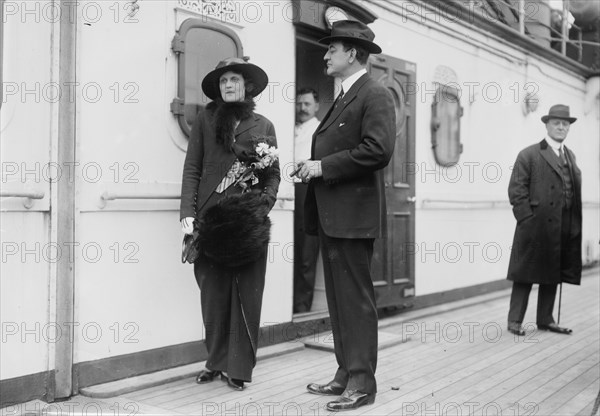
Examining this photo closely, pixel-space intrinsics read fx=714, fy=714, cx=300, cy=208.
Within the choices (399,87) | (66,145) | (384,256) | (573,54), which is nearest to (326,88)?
(399,87)

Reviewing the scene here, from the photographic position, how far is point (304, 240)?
6414mm

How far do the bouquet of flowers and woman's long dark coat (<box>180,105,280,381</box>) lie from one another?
1.9 inches

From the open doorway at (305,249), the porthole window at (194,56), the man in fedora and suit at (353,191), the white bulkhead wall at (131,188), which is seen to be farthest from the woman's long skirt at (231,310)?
the open doorway at (305,249)

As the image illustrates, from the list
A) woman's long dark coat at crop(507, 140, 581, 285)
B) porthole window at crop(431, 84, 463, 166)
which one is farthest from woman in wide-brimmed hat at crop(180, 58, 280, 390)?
porthole window at crop(431, 84, 463, 166)

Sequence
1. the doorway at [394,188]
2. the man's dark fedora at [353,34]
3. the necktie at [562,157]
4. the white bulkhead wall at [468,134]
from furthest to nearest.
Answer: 1. the white bulkhead wall at [468,134]
2. the doorway at [394,188]
3. the necktie at [562,157]
4. the man's dark fedora at [353,34]

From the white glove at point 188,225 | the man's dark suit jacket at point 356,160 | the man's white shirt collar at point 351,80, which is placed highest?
the man's white shirt collar at point 351,80

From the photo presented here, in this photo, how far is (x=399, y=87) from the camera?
6.86 m

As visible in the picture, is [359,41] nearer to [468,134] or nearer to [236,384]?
[236,384]

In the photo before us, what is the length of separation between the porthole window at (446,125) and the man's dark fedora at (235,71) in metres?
3.54

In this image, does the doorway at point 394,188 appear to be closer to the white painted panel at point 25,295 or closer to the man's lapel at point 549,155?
the man's lapel at point 549,155

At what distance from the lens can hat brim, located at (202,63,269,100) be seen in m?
4.29

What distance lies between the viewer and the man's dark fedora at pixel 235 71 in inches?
168

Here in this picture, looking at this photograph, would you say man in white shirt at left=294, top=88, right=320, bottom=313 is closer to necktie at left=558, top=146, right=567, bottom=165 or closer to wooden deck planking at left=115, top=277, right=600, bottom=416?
wooden deck planking at left=115, top=277, right=600, bottom=416

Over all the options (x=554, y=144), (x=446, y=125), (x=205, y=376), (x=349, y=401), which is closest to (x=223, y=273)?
(x=205, y=376)
